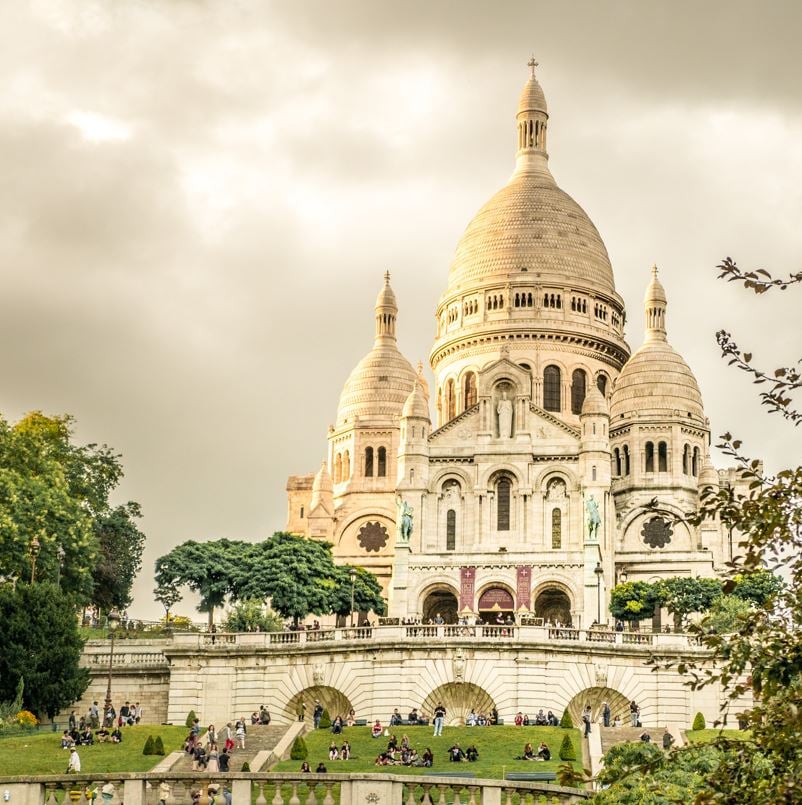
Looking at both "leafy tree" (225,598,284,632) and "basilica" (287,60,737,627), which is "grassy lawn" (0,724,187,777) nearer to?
"leafy tree" (225,598,284,632)

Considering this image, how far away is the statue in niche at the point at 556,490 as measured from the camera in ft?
317

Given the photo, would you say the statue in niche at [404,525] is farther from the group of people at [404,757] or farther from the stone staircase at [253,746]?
the group of people at [404,757]

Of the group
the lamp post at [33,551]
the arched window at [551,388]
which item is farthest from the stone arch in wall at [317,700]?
the arched window at [551,388]

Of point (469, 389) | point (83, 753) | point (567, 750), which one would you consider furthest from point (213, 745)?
point (469, 389)

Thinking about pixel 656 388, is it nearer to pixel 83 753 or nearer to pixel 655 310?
pixel 655 310

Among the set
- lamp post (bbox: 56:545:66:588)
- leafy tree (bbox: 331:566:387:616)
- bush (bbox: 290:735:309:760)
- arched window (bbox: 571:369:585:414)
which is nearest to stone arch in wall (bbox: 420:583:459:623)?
leafy tree (bbox: 331:566:387:616)

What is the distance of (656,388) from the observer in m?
106

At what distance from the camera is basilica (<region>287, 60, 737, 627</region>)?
9488 centimetres

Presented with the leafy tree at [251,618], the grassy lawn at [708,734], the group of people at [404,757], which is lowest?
the group of people at [404,757]

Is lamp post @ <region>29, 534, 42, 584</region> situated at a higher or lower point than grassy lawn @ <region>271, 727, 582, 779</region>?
higher

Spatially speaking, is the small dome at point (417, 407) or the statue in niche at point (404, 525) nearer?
the statue in niche at point (404, 525)

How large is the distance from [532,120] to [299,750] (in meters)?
82.0

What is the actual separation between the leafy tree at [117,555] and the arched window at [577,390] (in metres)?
32.8

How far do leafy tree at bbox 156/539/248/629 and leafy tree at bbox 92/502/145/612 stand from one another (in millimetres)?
5158
